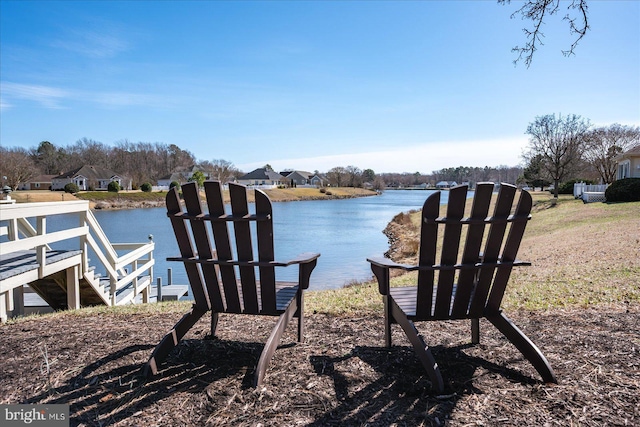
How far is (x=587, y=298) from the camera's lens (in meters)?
4.72

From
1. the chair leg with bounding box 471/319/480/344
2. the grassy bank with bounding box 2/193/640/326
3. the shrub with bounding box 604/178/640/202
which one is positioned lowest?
the grassy bank with bounding box 2/193/640/326

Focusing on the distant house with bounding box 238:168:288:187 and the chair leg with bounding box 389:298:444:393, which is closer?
the chair leg with bounding box 389:298:444:393

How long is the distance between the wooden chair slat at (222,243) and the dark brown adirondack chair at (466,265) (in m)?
1.03

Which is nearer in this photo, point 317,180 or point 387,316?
point 387,316

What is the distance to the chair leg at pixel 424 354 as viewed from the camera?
2.50 meters

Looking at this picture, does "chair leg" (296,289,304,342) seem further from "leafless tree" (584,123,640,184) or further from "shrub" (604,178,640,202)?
"leafless tree" (584,123,640,184)

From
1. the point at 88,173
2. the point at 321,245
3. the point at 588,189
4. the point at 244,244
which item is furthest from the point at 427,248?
the point at 88,173

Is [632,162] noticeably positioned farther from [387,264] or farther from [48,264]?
[48,264]

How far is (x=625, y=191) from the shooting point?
19.5m

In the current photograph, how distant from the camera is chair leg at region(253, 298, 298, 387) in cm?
258

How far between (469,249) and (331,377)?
3.93 feet

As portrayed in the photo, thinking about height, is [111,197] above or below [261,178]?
below

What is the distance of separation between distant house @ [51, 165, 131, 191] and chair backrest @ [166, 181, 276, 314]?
7277 cm

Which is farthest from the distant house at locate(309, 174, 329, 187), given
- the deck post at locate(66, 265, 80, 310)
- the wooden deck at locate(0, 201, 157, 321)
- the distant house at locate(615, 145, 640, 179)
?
the deck post at locate(66, 265, 80, 310)
